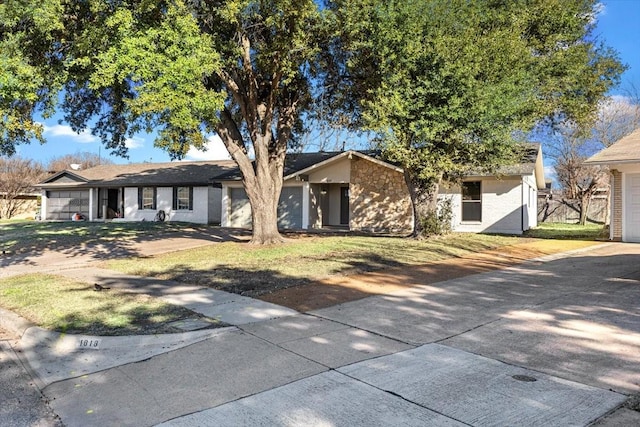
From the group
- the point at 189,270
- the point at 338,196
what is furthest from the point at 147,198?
the point at 189,270

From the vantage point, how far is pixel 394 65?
14422mm

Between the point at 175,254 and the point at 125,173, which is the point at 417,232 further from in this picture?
the point at 125,173

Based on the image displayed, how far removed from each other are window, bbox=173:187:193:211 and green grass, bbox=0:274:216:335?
2056cm

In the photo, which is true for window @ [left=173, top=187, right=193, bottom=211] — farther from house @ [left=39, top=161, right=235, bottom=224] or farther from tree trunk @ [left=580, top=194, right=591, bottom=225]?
tree trunk @ [left=580, top=194, right=591, bottom=225]

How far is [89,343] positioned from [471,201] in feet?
62.3

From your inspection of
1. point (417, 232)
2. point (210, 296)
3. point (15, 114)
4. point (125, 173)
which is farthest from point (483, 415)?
point (125, 173)

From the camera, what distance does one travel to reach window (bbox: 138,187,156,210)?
31.2 m

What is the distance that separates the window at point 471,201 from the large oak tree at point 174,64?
377 inches

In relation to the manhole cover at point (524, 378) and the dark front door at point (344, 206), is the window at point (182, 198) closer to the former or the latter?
the dark front door at point (344, 206)

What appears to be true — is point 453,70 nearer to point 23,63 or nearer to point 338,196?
point 23,63

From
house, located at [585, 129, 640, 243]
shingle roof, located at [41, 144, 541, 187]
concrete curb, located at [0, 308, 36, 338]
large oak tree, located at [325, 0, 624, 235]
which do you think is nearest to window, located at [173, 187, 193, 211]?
shingle roof, located at [41, 144, 541, 187]

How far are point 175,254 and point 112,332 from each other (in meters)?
8.27

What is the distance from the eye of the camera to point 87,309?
24.2ft

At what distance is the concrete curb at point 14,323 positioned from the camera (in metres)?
6.64
